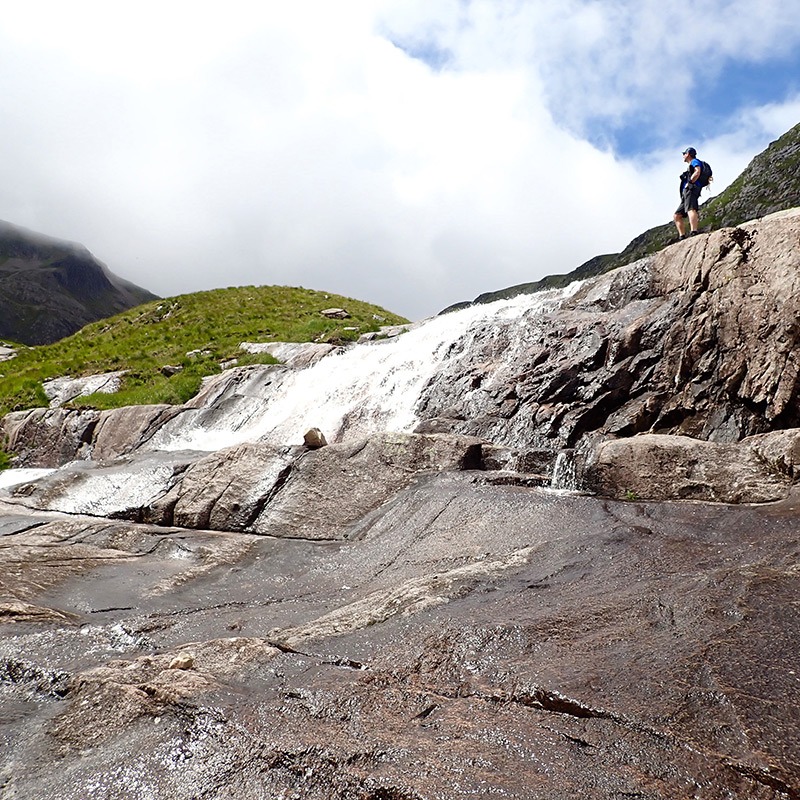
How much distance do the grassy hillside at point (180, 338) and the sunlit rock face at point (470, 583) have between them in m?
9.66

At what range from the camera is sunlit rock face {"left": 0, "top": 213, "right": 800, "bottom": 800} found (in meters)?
3.84

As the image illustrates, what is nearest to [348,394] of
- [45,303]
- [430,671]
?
[430,671]

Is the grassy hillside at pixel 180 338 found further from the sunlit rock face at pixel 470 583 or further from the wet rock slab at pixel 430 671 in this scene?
the wet rock slab at pixel 430 671

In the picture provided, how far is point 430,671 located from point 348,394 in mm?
16129

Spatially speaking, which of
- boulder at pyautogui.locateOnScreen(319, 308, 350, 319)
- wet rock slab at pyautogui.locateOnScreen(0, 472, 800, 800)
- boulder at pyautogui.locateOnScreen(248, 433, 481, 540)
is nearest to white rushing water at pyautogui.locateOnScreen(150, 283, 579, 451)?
boulder at pyautogui.locateOnScreen(248, 433, 481, 540)

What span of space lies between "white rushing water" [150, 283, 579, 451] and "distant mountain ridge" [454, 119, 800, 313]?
113 ft

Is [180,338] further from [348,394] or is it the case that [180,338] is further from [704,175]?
[704,175]

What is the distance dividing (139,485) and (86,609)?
776 cm

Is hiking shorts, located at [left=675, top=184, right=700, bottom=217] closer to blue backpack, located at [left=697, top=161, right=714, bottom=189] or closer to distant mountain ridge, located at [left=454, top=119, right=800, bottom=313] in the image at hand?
blue backpack, located at [left=697, top=161, right=714, bottom=189]

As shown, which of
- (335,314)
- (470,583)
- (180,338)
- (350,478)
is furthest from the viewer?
(335,314)

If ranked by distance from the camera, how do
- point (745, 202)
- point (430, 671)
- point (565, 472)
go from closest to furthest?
1. point (430, 671)
2. point (565, 472)
3. point (745, 202)

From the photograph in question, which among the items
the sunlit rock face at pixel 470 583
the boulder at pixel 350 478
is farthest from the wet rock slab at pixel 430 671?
the boulder at pixel 350 478

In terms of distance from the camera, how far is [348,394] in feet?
68.3

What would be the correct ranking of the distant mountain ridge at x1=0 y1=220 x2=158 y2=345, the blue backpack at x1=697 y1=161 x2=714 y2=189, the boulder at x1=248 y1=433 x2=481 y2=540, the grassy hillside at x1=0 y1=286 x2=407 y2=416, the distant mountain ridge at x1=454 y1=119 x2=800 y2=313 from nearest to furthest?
the boulder at x1=248 y1=433 x2=481 y2=540 < the blue backpack at x1=697 y1=161 x2=714 y2=189 < the grassy hillside at x1=0 y1=286 x2=407 y2=416 < the distant mountain ridge at x1=454 y1=119 x2=800 y2=313 < the distant mountain ridge at x1=0 y1=220 x2=158 y2=345
